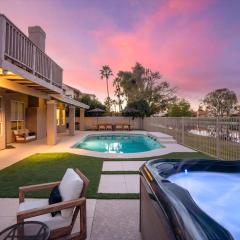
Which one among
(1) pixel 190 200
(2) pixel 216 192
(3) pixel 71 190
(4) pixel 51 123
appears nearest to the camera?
(1) pixel 190 200

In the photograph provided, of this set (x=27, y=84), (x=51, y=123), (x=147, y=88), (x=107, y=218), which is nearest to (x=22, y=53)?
(x=27, y=84)

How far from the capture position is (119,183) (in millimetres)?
6328

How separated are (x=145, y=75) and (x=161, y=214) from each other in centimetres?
4214

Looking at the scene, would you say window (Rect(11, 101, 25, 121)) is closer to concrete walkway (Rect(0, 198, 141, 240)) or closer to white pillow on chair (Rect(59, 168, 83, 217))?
concrete walkway (Rect(0, 198, 141, 240))

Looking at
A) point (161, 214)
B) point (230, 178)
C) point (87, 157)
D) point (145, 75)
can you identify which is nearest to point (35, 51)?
point (87, 157)

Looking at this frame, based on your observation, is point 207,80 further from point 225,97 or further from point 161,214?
point 161,214

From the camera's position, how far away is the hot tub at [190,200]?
67.3 inches

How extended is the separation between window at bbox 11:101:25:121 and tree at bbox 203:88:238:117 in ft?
99.3

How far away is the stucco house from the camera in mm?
7505

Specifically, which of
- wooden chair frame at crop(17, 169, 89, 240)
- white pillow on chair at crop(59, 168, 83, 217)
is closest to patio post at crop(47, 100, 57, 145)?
white pillow on chair at crop(59, 168, 83, 217)

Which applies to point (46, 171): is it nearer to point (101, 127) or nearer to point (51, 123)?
point (51, 123)

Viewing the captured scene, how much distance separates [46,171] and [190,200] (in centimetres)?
609

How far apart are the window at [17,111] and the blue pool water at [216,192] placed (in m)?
12.7

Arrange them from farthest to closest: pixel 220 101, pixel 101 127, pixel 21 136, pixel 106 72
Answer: pixel 106 72 < pixel 220 101 < pixel 101 127 < pixel 21 136
